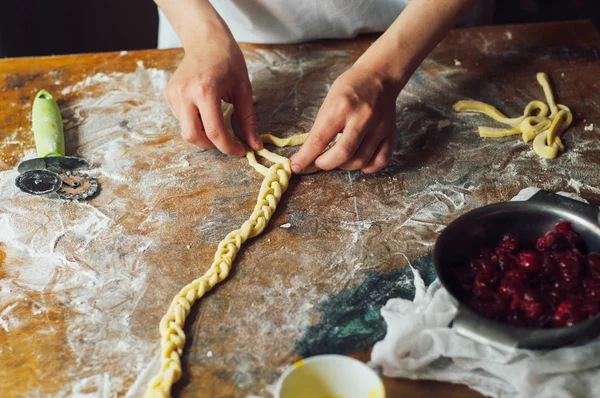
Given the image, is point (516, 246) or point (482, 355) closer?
point (482, 355)

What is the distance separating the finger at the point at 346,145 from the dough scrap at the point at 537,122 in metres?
0.44

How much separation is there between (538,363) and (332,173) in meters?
0.78

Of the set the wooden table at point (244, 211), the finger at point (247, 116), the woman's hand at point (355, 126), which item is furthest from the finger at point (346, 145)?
the finger at point (247, 116)

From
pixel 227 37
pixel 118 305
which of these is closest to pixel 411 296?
pixel 118 305

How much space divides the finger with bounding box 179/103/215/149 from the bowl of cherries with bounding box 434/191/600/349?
77 centimetres

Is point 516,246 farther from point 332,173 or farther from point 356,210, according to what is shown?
point 332,173

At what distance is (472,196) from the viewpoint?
1634 millimetres

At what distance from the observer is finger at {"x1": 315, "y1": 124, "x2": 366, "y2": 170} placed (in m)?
1.59

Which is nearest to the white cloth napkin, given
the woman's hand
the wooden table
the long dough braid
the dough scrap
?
the wooden table

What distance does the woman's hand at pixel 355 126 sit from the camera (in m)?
1.59

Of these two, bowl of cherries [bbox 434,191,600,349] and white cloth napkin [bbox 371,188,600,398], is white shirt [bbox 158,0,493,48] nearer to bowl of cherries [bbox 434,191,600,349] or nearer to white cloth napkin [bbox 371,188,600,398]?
bowl of cherries [bbox 434,191,600,349]

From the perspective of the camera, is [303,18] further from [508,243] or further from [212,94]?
[508,243]

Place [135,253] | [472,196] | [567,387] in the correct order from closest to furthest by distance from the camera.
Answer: [567,387] < [135,253] < [472,196]

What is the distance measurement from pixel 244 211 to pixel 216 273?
0.25m
